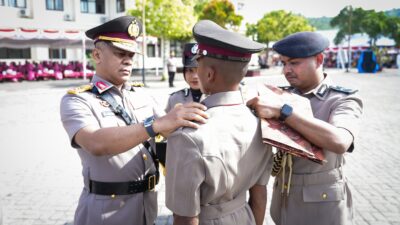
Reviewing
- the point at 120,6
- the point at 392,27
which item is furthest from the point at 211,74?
the point at 392,27

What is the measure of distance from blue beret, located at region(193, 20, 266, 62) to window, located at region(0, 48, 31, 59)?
103ft

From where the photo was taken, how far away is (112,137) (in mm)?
1972

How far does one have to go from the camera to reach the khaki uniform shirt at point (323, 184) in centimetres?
239

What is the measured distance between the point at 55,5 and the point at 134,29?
3144 cm

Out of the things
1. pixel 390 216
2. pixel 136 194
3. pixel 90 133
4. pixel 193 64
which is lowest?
pixel 390 216

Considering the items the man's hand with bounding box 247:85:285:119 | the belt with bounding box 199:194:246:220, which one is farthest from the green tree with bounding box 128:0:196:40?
the belt with bounding box 199:194:246:220

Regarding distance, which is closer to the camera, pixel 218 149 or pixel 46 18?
pixel 218 149

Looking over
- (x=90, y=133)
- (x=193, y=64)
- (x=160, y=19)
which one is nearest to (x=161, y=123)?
(x=90, y=133)

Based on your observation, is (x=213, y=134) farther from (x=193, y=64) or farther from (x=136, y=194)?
(x=193, y=64)

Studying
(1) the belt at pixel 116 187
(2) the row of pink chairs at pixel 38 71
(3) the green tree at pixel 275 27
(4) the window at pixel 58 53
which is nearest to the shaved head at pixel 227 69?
(1) the belt at pixel 116 187

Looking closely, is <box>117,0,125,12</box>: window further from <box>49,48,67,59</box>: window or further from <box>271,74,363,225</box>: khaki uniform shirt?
<box>271,74,363,225</box>: khaki uniform shirt

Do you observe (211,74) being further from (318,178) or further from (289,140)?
(318,178)

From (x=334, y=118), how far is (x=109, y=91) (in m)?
1.71

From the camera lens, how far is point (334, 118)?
218 cm
